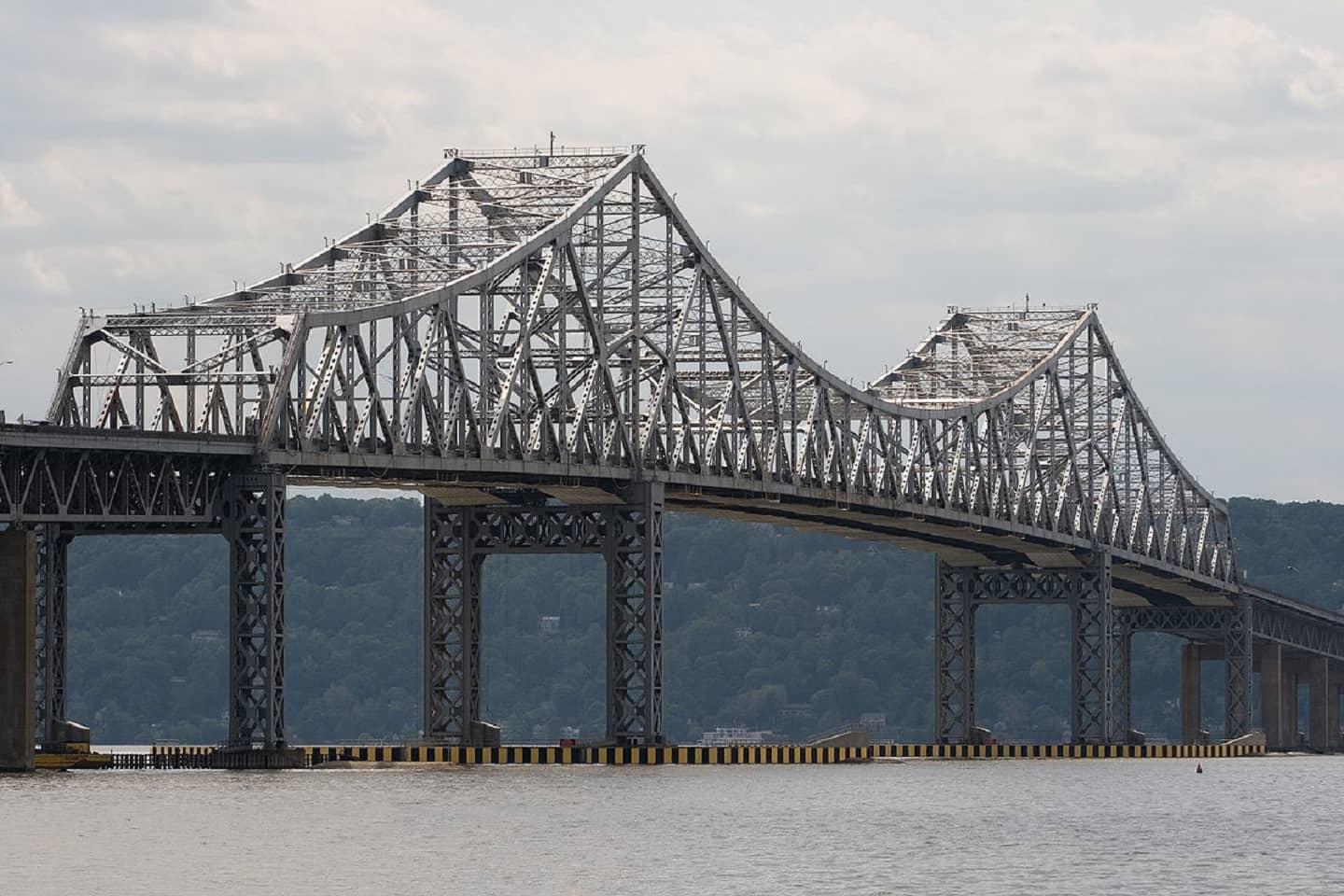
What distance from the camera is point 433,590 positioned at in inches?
5153

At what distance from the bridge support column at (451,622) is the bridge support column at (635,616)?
595 cm

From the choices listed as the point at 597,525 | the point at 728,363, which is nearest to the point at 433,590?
the point at 597,525

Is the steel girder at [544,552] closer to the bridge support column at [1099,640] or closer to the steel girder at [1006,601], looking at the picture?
the steel girder at [1006,601]

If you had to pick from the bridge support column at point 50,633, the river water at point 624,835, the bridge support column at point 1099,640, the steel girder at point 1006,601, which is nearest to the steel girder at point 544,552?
the river water at point 624,835

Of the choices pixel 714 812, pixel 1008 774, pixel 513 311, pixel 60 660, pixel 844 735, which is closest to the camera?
pixel 714 812

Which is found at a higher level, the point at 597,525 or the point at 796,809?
the point at 597,525

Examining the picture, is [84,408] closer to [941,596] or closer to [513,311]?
[513,311]

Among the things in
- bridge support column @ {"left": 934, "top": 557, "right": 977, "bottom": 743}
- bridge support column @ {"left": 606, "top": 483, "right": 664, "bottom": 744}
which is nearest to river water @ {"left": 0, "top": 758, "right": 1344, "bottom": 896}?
bridge support column @ {"left": 606, "top": 483, "right": 664, "bottom": 744}

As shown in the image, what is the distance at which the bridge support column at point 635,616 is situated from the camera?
126m

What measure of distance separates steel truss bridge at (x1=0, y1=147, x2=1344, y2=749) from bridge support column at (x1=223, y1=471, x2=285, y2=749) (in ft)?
0.31

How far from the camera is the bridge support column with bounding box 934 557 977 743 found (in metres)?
173

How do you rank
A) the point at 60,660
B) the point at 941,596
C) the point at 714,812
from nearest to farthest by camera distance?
the point at 714,812 → the point at 60,660 → the point at 941,596

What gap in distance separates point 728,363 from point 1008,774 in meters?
20.3

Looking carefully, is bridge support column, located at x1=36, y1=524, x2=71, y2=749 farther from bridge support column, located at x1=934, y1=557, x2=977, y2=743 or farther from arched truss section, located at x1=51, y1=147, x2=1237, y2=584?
bridge support column, located at x1=934, y1=557, x2=977, y2=743
